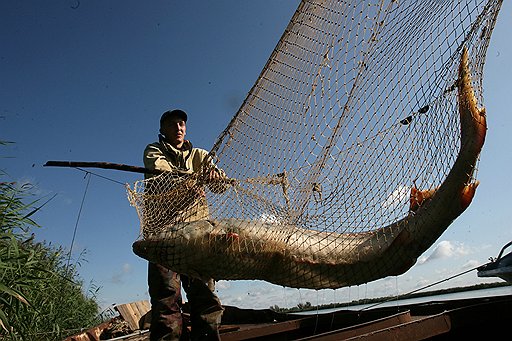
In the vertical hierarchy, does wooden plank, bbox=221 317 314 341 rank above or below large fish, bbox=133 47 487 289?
below

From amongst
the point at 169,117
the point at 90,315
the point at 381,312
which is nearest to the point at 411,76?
the point at 169,117

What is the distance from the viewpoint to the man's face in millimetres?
4715

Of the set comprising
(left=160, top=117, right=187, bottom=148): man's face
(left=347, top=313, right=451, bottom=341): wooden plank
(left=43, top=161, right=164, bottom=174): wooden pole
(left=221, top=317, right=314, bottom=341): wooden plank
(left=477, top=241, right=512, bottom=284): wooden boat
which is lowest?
(left=347, top=313, right=451, bottom=341): wooden plank

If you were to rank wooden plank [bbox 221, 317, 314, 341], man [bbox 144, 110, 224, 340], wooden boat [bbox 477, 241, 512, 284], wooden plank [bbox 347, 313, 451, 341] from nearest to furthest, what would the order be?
wooden plank [bbox 347, 313, 451, 341]
man [bbox 144, 110, 224, 340]
wooden plank [bbox 221, 317, 314, 341]
wooden boat [bbox 477, 241, 512, 284]

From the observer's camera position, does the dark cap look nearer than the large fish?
No

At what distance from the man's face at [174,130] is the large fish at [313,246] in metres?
1.51

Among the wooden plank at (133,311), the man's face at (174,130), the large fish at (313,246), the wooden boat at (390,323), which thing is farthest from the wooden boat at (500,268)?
the wooden plank at (133,311)

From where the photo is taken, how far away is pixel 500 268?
531 cm

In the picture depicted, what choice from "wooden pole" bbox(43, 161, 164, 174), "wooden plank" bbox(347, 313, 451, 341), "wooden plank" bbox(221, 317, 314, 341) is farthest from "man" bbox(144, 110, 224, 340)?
"wooden plank" bbox(347, 313, 451, 341)

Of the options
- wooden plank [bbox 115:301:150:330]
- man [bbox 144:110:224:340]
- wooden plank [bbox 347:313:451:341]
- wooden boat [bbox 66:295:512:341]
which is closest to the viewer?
wooden plank [bbox 347:313:451:341]

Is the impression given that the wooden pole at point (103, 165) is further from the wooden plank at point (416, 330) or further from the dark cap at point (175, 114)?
the wooden plank at point (416, 330)

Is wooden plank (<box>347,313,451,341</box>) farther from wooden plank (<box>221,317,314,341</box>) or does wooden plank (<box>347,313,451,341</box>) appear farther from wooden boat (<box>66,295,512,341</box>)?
wooden plank (<box>221,317,314,341</box>)

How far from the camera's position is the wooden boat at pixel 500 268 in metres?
5.23

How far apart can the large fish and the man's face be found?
59.3 inches
